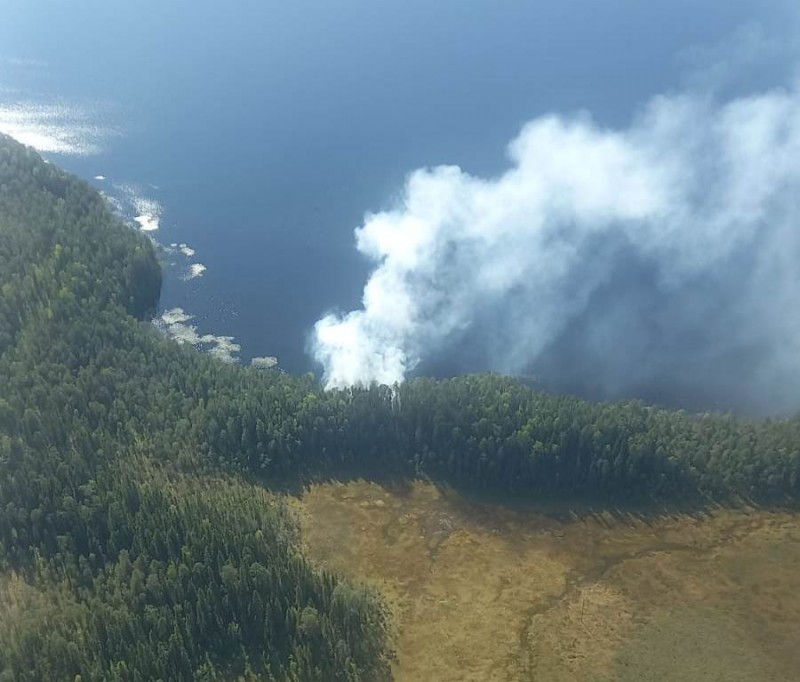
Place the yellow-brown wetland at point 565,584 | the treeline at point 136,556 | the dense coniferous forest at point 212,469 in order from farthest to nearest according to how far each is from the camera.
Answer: the yellow-brown wetland at point 565,584 → the dense coniferous forest at point 212,469 → the treeline at point 136,556

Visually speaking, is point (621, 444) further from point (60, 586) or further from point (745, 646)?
point (60, 586)

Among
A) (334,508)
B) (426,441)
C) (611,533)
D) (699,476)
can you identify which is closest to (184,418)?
(334,508)

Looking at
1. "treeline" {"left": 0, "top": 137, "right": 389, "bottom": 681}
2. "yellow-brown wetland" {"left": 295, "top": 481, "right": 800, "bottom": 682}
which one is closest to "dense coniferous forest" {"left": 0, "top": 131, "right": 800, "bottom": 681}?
"treeline" {"left": 0, "top": 137, "right": 389, "bottom": 681}

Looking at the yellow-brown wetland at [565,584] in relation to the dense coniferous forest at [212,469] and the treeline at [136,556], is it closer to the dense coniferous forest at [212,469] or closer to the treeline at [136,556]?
the dense coniferous forest at [212,469]

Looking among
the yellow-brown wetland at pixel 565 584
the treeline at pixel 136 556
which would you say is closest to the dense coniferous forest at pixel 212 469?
the treeline at pixel 136 556

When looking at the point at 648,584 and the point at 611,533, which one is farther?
the point at 611,533

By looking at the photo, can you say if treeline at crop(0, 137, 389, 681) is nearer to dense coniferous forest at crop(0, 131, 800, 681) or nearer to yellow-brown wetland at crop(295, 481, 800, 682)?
dense coniferous forest at crop(0, 131, 800, 681)

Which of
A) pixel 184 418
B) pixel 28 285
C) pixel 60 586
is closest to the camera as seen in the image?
pixel 60 586
